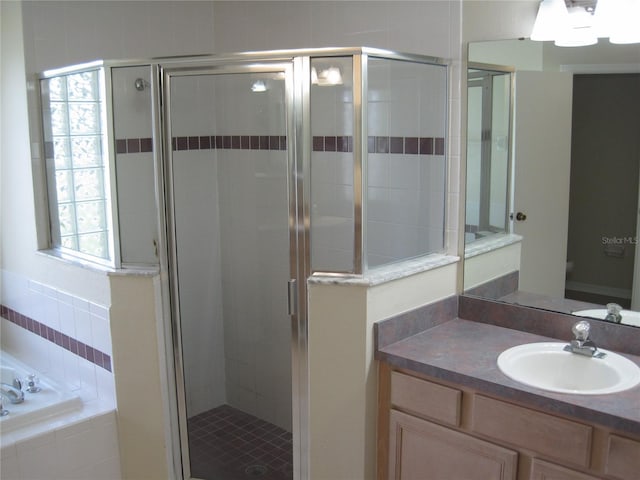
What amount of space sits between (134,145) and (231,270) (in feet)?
2.79

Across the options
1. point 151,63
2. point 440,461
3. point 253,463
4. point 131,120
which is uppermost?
point 151,63

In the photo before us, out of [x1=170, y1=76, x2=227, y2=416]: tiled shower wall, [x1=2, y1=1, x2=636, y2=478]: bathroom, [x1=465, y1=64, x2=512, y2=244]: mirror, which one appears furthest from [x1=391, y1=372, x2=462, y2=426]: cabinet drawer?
[x1=170, y1=76, x2=227, y2=416]: tiled shower wall

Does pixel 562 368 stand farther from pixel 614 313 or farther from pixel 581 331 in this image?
pixel 614 313

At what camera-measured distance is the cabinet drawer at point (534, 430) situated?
1.89 meters

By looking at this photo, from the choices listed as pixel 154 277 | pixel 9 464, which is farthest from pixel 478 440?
pixel 9 464

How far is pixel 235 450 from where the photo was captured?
2.87 m

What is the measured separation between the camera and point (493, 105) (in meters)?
2.49

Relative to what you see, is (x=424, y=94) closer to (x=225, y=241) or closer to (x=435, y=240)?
(x=435, y=240)

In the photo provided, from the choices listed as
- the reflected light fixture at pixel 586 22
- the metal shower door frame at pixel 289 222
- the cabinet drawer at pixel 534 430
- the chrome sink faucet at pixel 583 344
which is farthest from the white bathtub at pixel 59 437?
the reflected light fixture at pixel 586 22

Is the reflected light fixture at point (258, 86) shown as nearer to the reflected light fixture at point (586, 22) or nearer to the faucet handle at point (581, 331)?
the reflected light fixture at point (586, 22)

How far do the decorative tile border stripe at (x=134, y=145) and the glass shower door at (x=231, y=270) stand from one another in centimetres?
11

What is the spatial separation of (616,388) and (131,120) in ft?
6.29

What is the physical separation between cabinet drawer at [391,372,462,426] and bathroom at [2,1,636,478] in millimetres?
106

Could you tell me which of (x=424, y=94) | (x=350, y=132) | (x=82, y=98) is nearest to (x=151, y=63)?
(x=82, y=98)
